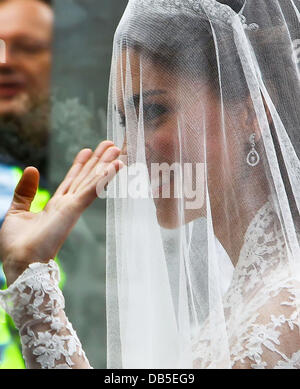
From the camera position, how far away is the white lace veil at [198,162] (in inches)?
41.1

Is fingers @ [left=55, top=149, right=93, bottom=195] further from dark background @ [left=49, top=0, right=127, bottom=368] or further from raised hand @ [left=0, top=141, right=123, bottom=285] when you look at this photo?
dark background @ [left=49, top=0, right=127, bottom=368]

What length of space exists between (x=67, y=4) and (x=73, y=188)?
1.65 metres

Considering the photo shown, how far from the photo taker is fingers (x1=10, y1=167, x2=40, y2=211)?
3.44 ft

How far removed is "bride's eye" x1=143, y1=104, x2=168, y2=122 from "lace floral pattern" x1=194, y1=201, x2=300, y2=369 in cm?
25

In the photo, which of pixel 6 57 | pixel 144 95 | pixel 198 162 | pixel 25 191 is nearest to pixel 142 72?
pixel 144 95

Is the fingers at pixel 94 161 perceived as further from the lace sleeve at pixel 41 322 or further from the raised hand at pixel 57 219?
the lace sleeve at pixel 41 322

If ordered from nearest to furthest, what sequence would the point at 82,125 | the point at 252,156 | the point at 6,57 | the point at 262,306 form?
the point at 262,306, the point at 252,156, the point at 6,57, the point at 82,125

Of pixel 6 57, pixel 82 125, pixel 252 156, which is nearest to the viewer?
pixel 252 156

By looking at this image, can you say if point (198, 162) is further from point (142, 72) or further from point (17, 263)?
point (17, 263)

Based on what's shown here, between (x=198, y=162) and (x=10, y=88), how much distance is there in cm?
147

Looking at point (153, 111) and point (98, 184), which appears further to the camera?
point (153, 111)

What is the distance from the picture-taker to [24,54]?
7.66 ft
